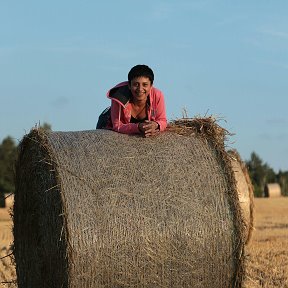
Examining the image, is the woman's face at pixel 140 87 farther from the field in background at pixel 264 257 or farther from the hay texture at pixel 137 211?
the field in background at pixel 264 257

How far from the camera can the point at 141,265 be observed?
6.36 metres

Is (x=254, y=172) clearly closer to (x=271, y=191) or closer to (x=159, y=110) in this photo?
(x=271, y=191)

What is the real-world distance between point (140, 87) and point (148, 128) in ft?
1.23

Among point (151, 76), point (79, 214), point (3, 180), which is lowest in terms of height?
point (79, 214)

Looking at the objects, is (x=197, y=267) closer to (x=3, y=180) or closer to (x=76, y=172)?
(x=76, y=172)

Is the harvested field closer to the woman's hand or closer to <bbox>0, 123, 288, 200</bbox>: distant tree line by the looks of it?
the woman's hand

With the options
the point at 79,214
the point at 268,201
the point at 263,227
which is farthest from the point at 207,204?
the point at 268,201

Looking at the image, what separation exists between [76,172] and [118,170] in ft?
1.14

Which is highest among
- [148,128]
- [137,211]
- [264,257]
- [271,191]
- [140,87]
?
[271,191]

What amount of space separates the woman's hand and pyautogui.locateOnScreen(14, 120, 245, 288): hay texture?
63 millimetres

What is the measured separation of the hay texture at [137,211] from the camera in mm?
6316

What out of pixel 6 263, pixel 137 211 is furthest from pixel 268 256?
pixel 137 211

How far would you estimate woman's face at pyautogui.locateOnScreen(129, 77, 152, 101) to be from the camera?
702cm

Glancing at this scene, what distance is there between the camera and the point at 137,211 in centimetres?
639
